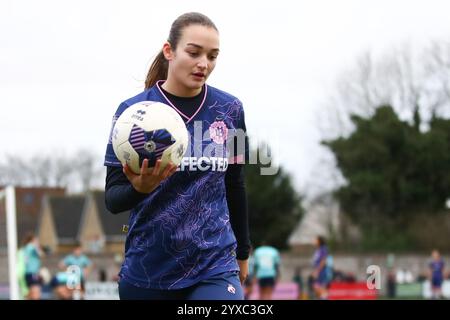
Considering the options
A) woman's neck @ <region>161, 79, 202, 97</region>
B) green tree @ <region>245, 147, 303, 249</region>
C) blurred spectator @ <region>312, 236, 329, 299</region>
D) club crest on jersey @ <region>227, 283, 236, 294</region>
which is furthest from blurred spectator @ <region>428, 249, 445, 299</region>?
woman's neck @ <region>161, 79, 202, 97</region>

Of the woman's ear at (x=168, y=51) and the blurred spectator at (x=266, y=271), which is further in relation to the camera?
the blurred spectator at (x=266, y=271)

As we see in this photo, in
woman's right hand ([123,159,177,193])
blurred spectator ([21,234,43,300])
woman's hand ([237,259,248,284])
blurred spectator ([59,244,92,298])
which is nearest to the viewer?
woman's right hand ([123,159,177,193])

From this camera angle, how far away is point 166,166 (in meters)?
A: 4.36

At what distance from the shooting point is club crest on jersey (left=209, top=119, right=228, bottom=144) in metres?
4.90

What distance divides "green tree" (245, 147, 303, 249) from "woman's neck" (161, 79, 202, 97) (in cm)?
4807

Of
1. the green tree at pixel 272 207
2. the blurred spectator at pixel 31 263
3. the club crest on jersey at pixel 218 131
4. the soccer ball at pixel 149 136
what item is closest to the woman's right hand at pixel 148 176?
the soccer ball at pixel 149 136

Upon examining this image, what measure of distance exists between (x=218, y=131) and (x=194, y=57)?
407 mm

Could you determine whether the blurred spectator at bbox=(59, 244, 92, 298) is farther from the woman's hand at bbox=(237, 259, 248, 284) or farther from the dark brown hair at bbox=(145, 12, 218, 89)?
the dark brown hair at bbox=(145, 12, 218, 89)

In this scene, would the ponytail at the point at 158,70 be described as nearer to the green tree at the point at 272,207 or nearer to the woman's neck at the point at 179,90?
the woman's neck at the point at 179,90

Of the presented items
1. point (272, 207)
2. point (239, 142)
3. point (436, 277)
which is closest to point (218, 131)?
point (239, 142)

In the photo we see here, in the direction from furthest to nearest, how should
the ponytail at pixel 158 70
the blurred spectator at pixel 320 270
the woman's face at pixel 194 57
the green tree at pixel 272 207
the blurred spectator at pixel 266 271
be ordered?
the green tree at pixel 272 207 < the blurred spectator at pixel 320 270 < the blurred spectator at pixel 266 271 < the ponytail at pixel 158 70 < the woman's face at pixel 194 57

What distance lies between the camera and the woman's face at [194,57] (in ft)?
15.5

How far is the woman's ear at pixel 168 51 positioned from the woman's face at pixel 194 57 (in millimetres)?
54

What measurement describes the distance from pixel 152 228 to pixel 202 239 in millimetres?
253
